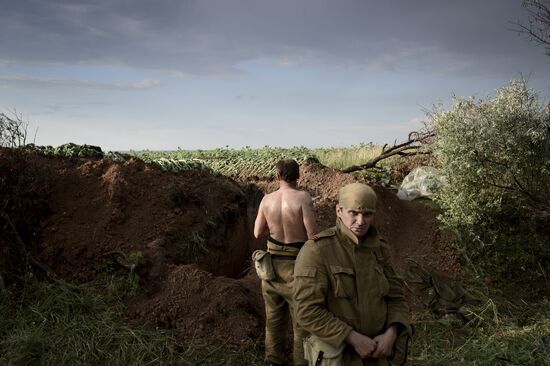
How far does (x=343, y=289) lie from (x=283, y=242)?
2.04 m

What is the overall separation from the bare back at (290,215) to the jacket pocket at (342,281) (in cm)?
185

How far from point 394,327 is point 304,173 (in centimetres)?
792

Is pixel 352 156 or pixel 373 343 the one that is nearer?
pixel 373 343

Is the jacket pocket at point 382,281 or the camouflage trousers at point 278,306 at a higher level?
the jacket pocket at point 382,281

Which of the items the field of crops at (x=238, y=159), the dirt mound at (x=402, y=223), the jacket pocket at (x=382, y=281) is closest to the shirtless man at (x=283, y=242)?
the jacket pocket at (x=382, y=281)

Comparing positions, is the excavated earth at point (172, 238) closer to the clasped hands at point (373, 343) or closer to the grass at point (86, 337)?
the grass at point (86, 337)

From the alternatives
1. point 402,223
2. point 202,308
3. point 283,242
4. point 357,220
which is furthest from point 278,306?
point 402,223

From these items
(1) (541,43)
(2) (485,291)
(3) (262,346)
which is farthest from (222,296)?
(1) (541,43)

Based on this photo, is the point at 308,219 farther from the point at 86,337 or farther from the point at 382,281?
the point at 86,337

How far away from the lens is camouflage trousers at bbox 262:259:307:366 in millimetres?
5035

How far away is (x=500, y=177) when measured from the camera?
31.3 feet

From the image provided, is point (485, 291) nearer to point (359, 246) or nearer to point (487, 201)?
point (487, 201)

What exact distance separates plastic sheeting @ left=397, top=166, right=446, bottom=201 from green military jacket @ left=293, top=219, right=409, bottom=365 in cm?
748

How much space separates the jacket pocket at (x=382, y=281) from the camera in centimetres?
320
